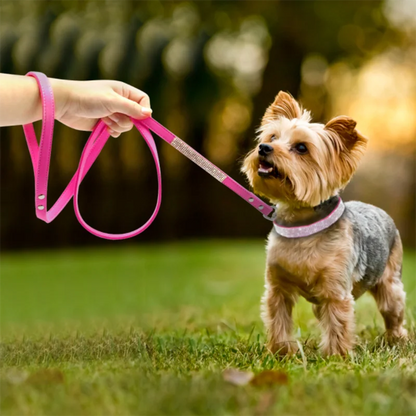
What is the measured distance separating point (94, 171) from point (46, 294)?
672 centimetres

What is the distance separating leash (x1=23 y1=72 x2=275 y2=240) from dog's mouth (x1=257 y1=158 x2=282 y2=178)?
7.3 inches

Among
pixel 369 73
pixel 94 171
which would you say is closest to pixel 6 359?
pixel 94 171

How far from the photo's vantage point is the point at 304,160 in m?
3.50

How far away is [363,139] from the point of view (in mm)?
3582

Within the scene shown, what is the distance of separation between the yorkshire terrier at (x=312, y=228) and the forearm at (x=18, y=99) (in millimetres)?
1283

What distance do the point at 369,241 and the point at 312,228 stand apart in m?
0.52

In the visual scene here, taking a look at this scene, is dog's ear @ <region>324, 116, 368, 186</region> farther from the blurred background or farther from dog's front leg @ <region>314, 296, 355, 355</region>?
the blurred background

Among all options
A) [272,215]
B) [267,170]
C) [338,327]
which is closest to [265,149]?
[267,170]

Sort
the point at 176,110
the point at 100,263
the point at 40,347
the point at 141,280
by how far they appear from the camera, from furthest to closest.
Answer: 1. the point at 176,110
2. the point at 100,263
3. the point at 141,280
4. the point at 40,347

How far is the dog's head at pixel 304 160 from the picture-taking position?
11.2ft

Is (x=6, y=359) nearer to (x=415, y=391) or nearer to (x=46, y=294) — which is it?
(x=415, y=391)

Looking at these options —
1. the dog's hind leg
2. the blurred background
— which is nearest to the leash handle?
the dog's hind leg

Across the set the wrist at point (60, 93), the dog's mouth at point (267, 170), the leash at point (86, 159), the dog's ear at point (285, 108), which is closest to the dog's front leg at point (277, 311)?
the leash at point (86, 159)

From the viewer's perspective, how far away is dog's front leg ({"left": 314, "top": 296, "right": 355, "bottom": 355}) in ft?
11.3
